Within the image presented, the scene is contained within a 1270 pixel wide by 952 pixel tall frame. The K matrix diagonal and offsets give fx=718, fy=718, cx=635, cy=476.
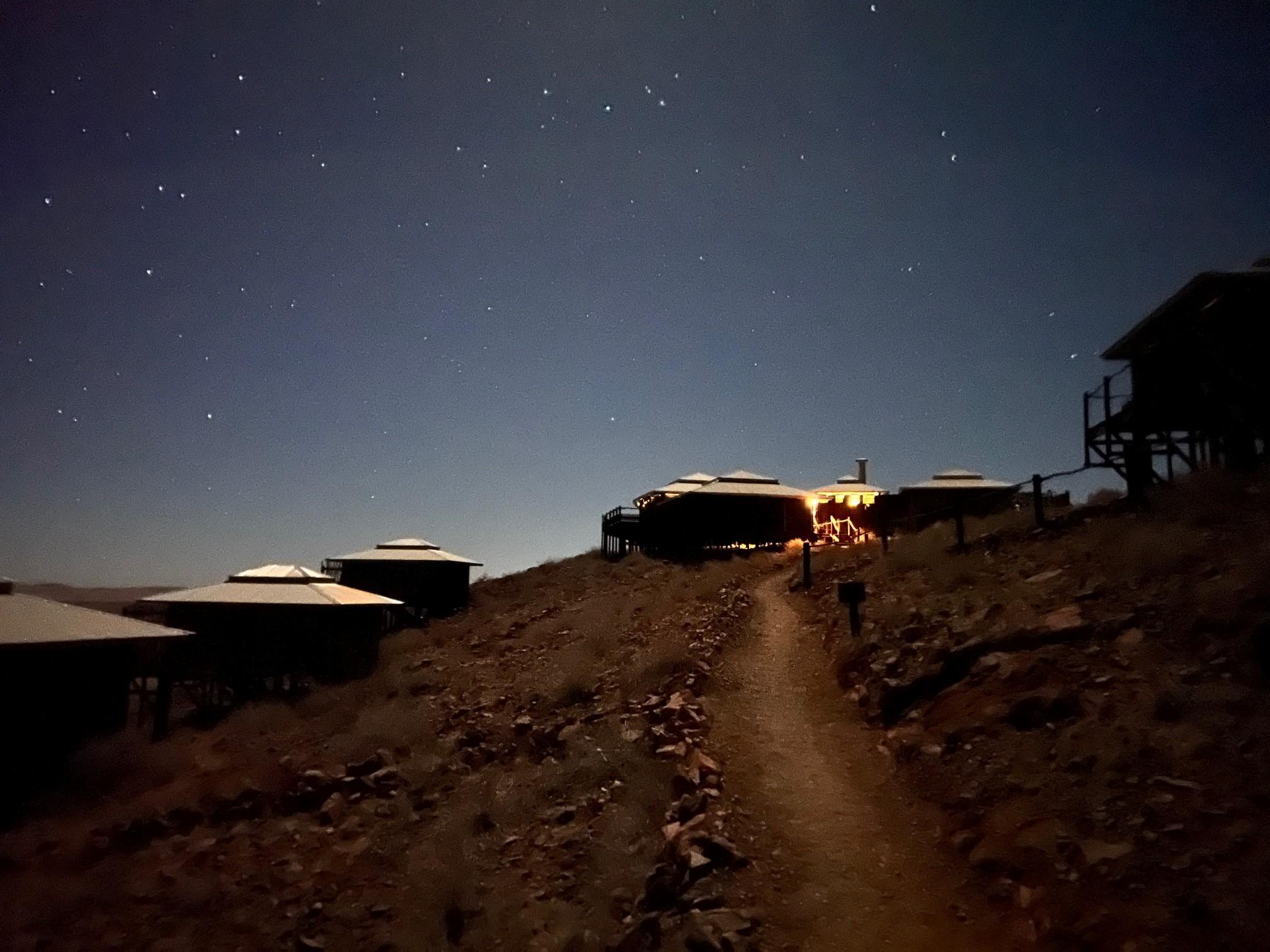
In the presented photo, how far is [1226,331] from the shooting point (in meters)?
18.0

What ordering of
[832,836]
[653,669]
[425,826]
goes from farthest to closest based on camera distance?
[653,669] → [425,826] → [832,836]

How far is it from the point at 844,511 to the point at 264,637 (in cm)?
2841

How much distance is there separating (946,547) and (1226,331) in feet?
29.6

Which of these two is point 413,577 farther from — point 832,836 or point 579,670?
point 832,836

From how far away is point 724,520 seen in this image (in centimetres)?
3581

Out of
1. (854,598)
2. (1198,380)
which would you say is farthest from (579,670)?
(1198,380)

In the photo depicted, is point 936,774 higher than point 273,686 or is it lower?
higher

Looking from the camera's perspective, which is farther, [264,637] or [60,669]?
[264,637]

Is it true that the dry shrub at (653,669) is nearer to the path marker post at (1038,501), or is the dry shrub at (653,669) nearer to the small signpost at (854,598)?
the small signpost at (854,598)

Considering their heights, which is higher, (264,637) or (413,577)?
(413,577)

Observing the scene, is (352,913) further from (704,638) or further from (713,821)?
(704,638)

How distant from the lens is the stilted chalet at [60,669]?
13.8 m

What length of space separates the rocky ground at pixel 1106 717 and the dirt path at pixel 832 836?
0.35 m

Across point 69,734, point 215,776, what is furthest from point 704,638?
point 69,734
